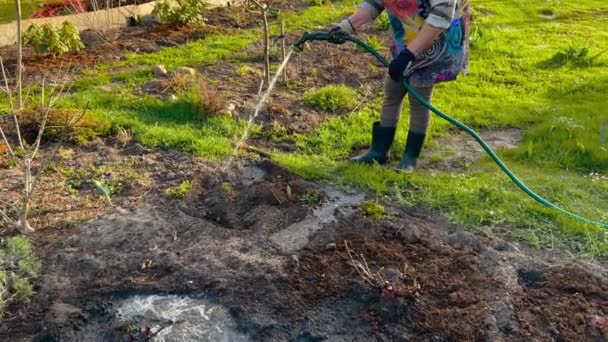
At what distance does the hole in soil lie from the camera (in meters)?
3.16

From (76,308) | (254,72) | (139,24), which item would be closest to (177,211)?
(76,308)

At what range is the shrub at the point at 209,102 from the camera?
518cm

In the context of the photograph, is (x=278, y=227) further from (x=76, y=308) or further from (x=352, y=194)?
(x=76, y=308)

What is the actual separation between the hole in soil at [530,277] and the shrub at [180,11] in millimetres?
5567

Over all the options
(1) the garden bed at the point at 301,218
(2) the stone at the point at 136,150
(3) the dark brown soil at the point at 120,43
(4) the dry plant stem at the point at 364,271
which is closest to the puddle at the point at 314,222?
(1) the garden bed at the point at 301,218

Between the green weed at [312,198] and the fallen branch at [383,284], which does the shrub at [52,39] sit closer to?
the green weed at [312,198]

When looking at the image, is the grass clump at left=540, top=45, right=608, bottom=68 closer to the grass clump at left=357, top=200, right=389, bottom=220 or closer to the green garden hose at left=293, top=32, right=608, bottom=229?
the green garden hose at left=293, top=32, right=608, bottom=229

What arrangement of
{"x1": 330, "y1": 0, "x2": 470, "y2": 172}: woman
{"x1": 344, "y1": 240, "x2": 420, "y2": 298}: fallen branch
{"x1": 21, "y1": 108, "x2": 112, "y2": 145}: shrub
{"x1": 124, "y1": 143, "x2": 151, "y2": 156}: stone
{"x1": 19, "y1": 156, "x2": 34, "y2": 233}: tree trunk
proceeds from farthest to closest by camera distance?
{"x1": 21, "y1": 108, "x2": 112, "y2": 145}: shrub
{"x1": 124, "y1": 143, "x2": 151, "y2": 156}: stone
{"x1": 330, "y1": 0, "x2": 470, "y2": 172}: woman
{"x1": 19, "y1": 156, "x2": 34, "y2": 233}: tree trunk
{"x1": 344, "y1": 240, "x2": 420, "y2": 298}: fallen branch

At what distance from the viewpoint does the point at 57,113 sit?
482 centimetres

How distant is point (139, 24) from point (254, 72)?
7.91 ft

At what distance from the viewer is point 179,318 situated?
9.66ft

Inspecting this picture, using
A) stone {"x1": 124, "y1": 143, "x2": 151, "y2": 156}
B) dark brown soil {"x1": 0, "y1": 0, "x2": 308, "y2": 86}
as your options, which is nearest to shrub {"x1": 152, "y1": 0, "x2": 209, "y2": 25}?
dark brown soil {"x1": 0, "y1": 0, "x2": 308, "y2": 86}

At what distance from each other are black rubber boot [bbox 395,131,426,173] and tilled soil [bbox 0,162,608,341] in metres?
0.60

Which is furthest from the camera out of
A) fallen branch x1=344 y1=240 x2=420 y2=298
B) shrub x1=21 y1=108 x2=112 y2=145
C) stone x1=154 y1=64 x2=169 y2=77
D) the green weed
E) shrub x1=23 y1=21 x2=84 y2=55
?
shrub x1=23 y1=21 x2=84 y2=55
